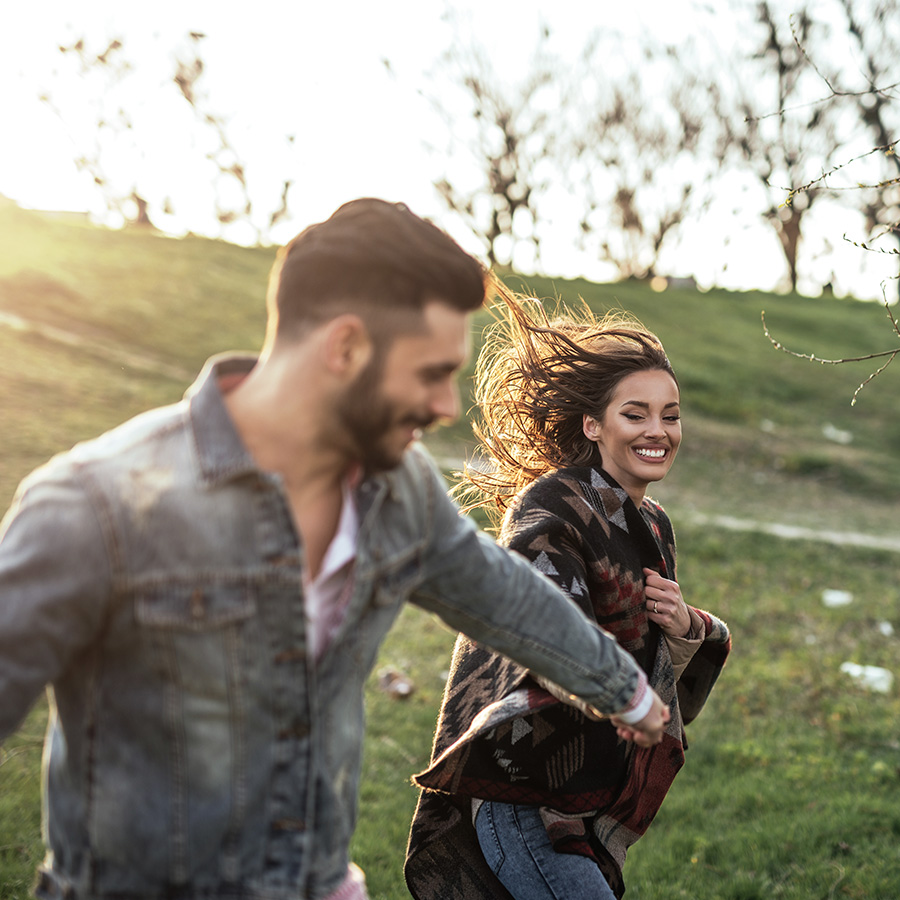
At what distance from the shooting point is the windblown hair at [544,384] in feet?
10.9

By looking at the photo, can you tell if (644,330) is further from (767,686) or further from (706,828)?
(767,686)

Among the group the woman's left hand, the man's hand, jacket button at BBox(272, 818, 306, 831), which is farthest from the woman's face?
jacket button at BBox(272, 818, 306, 831)

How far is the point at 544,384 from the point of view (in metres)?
3.43

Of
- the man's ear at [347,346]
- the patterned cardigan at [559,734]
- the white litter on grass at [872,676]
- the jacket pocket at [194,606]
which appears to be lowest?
the white litter on grass at [872,676]

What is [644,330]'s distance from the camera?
3447mm

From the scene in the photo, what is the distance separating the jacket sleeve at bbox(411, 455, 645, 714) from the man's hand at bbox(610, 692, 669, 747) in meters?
0.06

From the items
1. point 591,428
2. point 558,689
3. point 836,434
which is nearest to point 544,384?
point 591,428

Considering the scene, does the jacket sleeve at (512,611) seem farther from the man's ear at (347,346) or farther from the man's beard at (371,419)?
the man's ear at (347,346)

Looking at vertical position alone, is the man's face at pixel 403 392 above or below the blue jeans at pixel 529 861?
above

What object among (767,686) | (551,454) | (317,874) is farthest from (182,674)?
(767,686)

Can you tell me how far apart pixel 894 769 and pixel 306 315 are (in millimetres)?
5363

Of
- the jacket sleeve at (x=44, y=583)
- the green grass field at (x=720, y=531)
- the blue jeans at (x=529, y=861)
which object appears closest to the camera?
the jacket sleeve at (x=44, y=583)

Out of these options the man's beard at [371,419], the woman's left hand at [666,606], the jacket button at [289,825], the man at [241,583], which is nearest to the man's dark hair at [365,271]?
the man at [241,583]

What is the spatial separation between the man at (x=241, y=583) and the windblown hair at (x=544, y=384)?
1.50m
